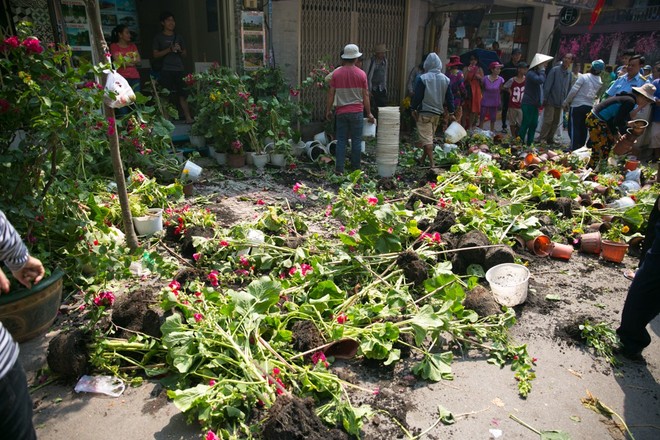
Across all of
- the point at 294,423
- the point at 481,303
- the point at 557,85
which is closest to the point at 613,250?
the point at 481,303

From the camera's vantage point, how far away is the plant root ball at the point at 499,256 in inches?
174

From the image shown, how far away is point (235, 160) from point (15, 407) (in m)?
6.58

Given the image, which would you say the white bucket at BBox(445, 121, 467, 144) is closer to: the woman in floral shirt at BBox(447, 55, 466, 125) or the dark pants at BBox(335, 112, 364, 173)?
the woman in floral shirt at BBox(447, 55, 466, 125)

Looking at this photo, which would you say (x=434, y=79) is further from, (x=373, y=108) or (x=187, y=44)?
(x=187, y=44)

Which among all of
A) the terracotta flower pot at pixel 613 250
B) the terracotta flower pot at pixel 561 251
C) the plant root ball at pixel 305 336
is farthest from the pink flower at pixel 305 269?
the terracotta flower pot at pixel 613 250

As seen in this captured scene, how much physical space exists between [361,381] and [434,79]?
20.4 feet

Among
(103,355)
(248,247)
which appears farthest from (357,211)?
(103,355)

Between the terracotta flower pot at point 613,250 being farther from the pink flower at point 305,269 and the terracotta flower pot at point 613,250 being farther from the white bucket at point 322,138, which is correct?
the white bucket at point 322,138

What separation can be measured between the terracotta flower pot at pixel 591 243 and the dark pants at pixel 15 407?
555 cm

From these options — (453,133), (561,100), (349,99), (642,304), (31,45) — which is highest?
(31,45)

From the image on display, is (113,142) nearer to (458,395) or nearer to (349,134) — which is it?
(458,395)

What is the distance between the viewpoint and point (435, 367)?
10.7 ft

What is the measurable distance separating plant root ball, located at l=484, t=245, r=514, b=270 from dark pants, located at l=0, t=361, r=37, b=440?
383 centimetres

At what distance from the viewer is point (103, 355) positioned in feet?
10.2
